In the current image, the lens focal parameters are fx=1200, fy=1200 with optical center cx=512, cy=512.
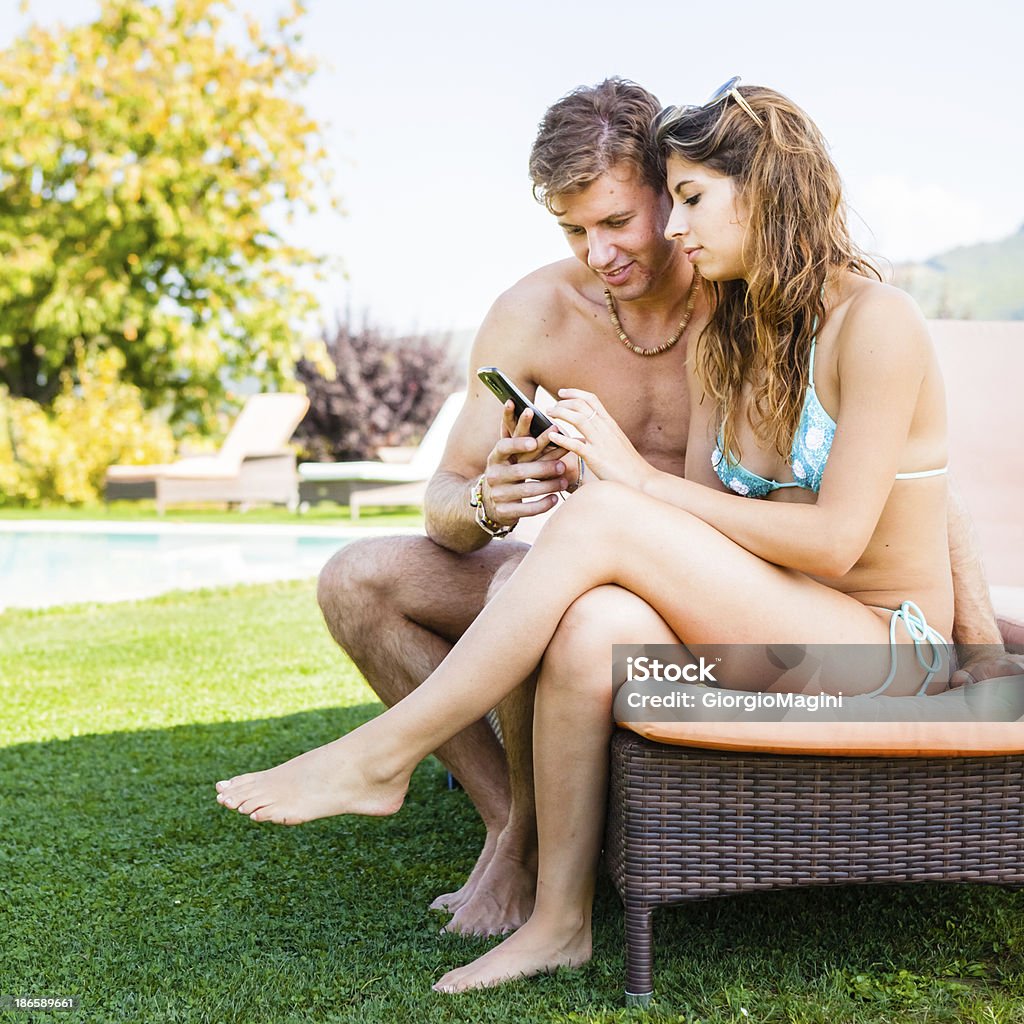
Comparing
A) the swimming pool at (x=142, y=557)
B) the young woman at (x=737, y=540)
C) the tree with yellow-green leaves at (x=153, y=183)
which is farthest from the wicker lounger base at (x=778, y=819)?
the tree with yellow-green leaves at (x=153, y=183)

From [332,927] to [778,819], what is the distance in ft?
2.92

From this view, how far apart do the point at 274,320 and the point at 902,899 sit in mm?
13732

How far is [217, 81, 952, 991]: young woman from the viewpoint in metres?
1.89

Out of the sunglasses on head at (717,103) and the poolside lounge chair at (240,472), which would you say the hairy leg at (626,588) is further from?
the poolside lounge chair at (240,472)

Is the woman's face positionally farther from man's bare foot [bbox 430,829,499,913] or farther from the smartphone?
man's bare foot [bbox 430,829,499,913]

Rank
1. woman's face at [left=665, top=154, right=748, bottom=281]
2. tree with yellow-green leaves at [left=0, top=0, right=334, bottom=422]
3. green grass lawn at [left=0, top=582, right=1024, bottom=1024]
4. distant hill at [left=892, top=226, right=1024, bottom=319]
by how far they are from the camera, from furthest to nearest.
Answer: distant hill at [left=892, top=226, right=1024, bottom=319], tree with yellow-green leaves at [left=0, top=0, right=334, bottom=422], woman's face at [left=665, top=154, right=748, bottom=281], green grass lawn at [left=0, top=582, right=1024, bottom=1024]

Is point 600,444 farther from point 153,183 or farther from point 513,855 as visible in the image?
point 153,183

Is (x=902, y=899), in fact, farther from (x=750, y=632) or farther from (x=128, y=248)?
(x=128, y=248)

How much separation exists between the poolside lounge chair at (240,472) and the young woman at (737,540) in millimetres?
11069

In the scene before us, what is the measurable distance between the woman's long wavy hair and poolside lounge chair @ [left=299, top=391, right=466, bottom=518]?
8.72 m

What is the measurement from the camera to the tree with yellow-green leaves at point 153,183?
14.3 metres

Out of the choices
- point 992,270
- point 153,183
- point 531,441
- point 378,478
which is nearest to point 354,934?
point 531,441

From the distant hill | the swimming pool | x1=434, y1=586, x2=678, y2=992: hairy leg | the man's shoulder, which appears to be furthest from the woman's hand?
the distant hill

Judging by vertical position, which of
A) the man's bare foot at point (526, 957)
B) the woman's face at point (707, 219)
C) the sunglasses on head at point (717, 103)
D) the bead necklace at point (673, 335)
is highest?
the sunglasses on head at point (717, 103)
